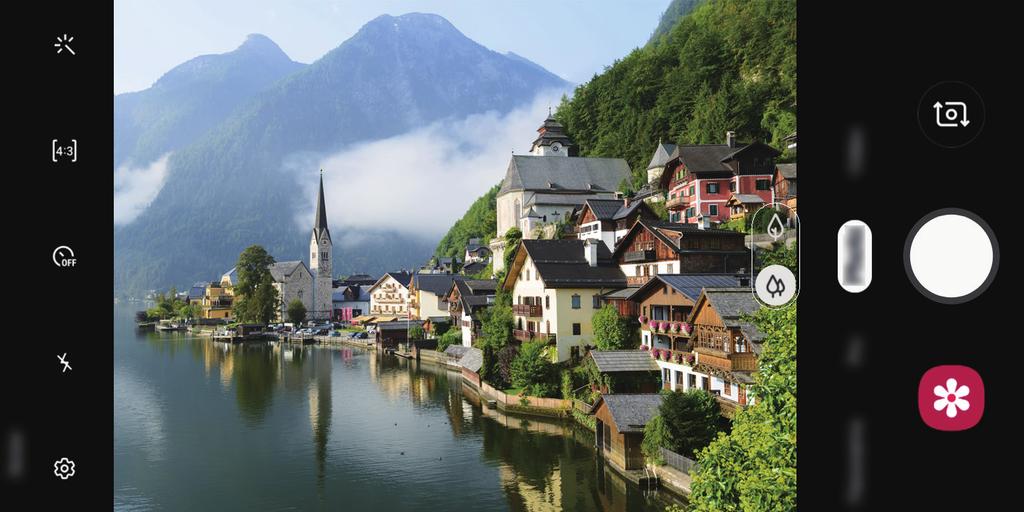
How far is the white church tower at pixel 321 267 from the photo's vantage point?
9906 cm

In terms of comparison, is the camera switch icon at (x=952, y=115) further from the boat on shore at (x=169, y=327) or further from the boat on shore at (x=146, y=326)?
the boat on shore at (x=146, y=326)

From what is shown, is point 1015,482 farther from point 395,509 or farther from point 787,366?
point 395,509

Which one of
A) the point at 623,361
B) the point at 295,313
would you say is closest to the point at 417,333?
the point at 295,313

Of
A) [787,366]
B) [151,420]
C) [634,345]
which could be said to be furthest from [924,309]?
[151,420]

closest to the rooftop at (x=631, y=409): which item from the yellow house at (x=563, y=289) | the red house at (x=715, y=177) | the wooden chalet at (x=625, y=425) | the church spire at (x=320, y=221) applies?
the wooden chalet at (x=625, y=425)

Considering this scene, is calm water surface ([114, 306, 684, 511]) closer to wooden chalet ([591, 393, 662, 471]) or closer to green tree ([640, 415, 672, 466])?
wooden chalet ([591, 393, 662, 471])

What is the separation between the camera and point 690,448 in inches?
773

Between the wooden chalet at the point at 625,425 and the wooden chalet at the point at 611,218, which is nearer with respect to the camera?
the wooden chalet at the point at 625,425

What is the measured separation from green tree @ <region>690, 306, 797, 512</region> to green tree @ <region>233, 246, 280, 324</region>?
82804 millimetres

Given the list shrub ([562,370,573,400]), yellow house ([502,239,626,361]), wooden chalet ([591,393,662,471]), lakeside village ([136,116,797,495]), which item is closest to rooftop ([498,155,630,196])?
lakeside village ([136,116,797,495])

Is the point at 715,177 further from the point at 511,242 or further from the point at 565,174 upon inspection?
the point at 565,174
